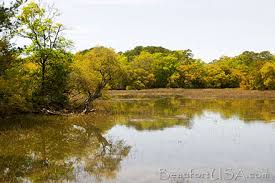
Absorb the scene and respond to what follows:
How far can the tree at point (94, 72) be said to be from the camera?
34.9 meters

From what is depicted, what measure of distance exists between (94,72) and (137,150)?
60.8 ft

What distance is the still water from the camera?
13.7 metres

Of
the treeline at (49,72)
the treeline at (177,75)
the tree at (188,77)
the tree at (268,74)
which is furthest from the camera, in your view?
the tree at (188,77)

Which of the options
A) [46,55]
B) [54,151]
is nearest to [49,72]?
[46,55]

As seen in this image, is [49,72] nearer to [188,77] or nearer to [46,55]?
[46,55]

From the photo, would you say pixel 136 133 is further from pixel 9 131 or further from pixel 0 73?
pixel 0 73

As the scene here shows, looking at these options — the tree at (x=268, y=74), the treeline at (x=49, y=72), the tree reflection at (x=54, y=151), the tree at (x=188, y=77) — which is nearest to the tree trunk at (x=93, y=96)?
the treeline at (x=49, y=72)

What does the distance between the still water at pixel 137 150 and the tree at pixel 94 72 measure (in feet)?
18.8

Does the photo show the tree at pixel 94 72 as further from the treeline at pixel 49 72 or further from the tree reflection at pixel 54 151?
the tree reflection at pixel 54 151

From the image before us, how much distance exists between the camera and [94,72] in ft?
118

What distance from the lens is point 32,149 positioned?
18.4 meters

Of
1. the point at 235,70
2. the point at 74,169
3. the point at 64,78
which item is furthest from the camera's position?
the point at 235,70

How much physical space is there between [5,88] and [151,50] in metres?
108

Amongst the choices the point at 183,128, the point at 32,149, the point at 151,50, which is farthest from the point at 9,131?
the point at 151,50
